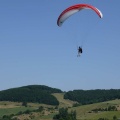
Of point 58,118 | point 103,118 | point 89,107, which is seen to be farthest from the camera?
point 89,107

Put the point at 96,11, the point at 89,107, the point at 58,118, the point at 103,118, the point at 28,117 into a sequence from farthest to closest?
the point at 89,107 → the point at 28,117 → the point at 58,118 → the point at 103,118 → the point at 96,11

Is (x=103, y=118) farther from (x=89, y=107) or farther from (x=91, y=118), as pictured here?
(x=89, y=107)

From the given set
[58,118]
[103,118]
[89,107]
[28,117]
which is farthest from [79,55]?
[89,107]

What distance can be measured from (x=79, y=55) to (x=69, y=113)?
126282mm

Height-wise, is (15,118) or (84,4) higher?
(84,4)

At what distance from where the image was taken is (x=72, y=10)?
51125 millimetres

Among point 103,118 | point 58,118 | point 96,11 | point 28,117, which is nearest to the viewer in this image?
point 96,11

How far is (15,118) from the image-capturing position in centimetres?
17050

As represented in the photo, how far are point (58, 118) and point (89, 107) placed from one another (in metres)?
30.7

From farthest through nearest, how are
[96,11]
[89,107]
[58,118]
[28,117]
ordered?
[89,107]
[28,117]
[58,118]
[96,11]

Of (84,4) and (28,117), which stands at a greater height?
(84,4)

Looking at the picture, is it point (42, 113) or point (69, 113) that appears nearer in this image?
point (69, 113)

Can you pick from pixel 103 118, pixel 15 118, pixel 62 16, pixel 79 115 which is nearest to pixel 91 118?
pixel 103 118

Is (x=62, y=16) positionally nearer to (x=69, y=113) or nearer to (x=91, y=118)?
(x=91, y=118)
